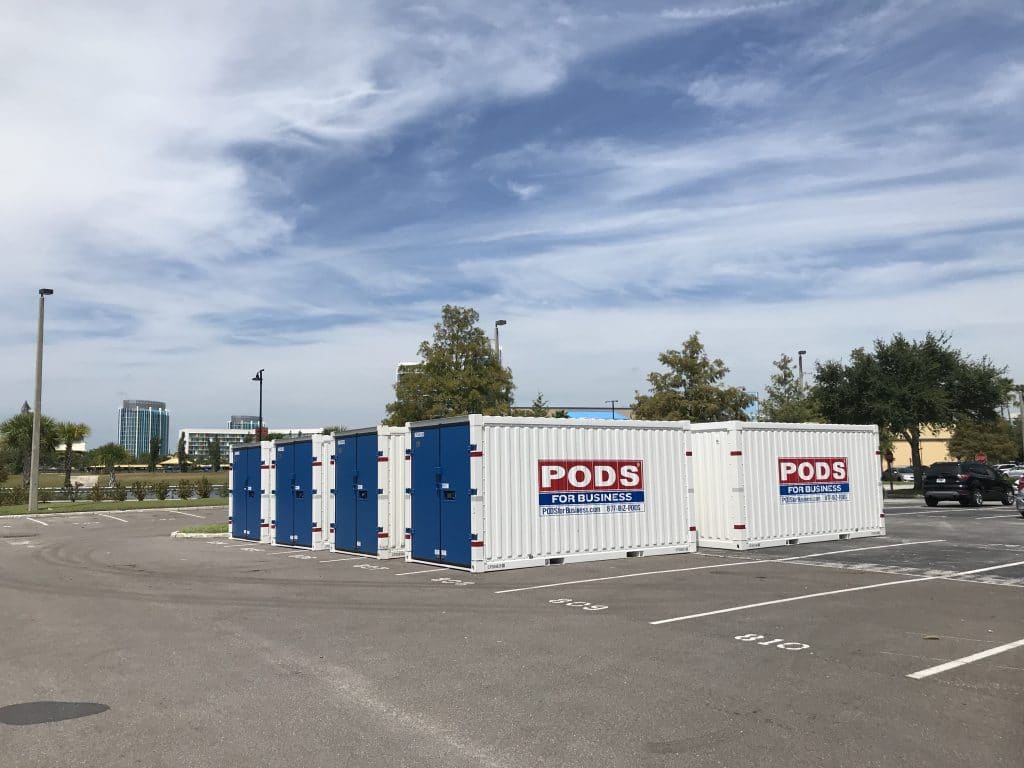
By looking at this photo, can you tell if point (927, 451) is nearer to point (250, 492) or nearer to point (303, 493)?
point (250, 492)

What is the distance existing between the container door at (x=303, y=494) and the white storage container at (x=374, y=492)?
4.41ft

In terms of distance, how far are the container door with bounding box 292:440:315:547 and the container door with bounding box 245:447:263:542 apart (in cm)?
207

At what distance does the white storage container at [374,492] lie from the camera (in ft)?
55.6

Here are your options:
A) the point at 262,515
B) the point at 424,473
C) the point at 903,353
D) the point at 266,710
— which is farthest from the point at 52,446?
the point at 266,710

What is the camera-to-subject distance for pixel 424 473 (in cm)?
1563

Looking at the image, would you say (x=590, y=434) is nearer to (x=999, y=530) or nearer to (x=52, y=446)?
(x=999, y=530)

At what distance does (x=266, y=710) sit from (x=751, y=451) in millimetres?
13180

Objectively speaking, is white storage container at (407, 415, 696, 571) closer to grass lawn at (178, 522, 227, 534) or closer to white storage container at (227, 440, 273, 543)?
white storage container at (227, 440, 273, 543)

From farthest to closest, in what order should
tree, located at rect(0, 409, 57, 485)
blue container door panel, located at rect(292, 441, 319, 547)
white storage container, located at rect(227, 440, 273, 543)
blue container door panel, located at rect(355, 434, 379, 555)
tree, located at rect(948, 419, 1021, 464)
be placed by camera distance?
1. tree, located at rect(948, 419, 1021, 464)
2. tree, located at rect(0, 409, 57, 485)
3. white storage container, located at rect(227, 440, 273, 543)
4. blue container door panel, located at rect(292, 441, 319, 547)
5. blue container door panel, located at rect(355, 434, 379, 555)

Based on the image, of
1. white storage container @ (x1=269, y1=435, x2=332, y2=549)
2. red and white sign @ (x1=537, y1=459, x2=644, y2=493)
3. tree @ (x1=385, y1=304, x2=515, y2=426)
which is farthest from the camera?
tree @ (x1=385, y1=304, x2=515, y2=426)

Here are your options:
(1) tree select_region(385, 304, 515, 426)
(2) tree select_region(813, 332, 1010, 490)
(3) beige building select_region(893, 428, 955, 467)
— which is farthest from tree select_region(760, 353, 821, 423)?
Answer: (3) beige building select_region(893, 428, 955, 467)

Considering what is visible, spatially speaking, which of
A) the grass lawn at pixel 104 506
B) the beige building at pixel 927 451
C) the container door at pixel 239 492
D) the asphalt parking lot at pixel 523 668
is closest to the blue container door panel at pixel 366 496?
the asphalt parking lot at pixel 523 668

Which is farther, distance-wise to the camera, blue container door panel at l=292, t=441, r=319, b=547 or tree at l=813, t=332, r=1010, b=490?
tree at l=813, t=332, r=1010, b=490

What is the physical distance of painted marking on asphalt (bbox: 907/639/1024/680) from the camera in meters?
6.91
